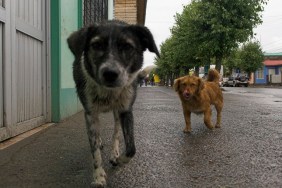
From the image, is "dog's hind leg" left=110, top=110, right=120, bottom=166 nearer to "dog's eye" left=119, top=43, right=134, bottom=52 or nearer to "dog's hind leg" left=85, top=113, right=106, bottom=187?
"dog's hind leg" left=85, top=113, right=106, bottom=187

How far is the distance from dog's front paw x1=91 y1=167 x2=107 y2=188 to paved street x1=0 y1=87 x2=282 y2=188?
100 mm

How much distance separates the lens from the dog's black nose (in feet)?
10.4

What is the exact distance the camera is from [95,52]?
135 inches

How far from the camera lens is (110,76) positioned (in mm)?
3225

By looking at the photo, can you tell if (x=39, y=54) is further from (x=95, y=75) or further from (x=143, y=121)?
(x=95, y=75)

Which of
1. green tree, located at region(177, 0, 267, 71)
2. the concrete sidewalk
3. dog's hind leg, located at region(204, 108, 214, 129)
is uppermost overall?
green tree, located at region(177, 0, 267, 71)

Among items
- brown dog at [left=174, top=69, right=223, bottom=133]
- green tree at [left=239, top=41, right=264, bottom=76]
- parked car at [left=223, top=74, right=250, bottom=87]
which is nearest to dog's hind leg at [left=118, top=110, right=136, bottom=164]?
brown dog at [left=174, top=69, right=223, bottom=133]

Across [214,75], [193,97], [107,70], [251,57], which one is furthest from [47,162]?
[251,57]

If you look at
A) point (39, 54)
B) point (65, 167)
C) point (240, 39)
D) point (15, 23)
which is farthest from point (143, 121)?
point (240, 39)

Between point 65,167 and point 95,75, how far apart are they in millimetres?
1051

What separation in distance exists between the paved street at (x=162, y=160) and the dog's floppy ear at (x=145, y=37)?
115 centimetres

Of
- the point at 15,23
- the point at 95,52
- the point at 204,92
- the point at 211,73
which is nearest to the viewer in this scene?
the point at 95,52

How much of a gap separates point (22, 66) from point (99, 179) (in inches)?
123

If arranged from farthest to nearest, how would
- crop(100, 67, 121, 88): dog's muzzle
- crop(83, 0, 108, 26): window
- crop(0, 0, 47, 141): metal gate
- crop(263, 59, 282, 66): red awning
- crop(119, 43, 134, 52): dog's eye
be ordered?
crop(263, 59, 282, 66): red awning → crop(83, 0, 108, 26): window → crop(0, 0, 47, 141): metal gate → crop(119, 43, 134, 52): dog's eye → crop(100, 67, 121, 88): dog's muzzle
